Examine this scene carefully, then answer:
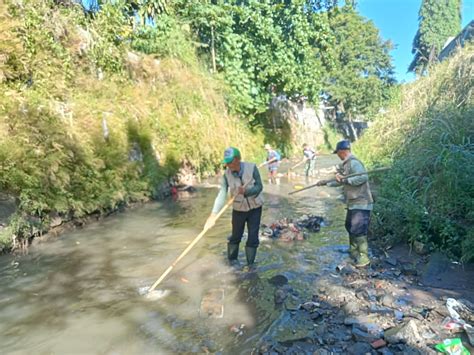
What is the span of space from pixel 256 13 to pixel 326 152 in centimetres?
1619

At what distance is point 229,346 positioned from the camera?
11.4 feet

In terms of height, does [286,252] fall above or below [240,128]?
below

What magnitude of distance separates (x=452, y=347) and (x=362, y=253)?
239 centimetres

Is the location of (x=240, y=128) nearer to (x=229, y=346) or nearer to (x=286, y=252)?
(x=286, y=252)

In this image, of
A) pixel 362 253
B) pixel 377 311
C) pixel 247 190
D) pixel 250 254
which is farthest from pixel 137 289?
pixel 362 253

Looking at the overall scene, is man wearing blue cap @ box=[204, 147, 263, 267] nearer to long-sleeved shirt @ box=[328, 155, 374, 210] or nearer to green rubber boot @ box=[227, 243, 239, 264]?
green rubber boot @ box=[227, 243, 239, 264]

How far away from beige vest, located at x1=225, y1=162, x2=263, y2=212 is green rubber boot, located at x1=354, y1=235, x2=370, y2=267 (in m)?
1.56

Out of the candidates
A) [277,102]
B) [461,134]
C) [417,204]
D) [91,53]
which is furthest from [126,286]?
[277,102]

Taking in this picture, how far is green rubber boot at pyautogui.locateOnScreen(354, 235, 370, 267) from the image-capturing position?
17.3 feet

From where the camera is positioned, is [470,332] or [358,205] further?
[358,205]

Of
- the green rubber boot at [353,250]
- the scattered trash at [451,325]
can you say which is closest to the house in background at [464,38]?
the green rubber boot at [353,250]

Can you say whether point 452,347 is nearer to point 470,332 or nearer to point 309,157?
point 470,332

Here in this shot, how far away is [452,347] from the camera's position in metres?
2.95

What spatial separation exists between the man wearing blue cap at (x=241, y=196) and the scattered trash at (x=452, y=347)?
2891mm
